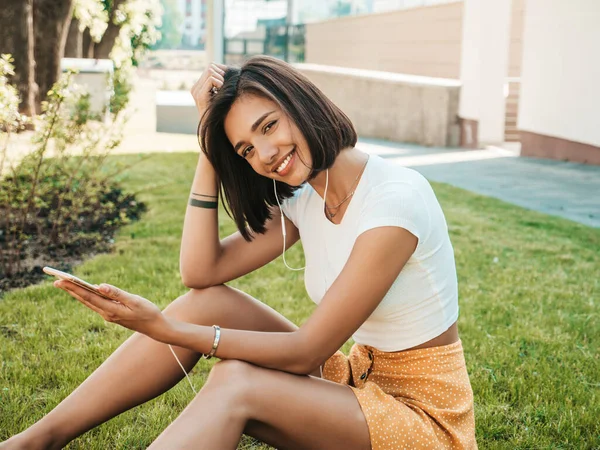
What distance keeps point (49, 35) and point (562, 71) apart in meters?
7.66

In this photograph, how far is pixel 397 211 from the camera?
2092 millimetres

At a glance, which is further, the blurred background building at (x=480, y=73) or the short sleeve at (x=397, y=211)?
the blurred background building at (x=480, y=73)

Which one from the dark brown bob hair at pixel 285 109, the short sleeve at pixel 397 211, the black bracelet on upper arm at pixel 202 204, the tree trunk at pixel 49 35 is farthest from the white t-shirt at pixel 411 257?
the tree trunk at pixel 49 35

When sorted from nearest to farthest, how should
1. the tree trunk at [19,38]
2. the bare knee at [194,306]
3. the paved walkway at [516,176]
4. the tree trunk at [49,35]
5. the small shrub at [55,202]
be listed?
1. the bare knee at [194,306]
2. the small shrub at [55,202]
3. the paved walkway at [516,176]
4. the tree trunk at [19,38]
5. the tree trunk at [49,35]

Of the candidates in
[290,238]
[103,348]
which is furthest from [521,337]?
[103,348]

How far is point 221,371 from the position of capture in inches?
79.5

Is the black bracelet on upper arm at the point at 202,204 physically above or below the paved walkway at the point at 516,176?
above

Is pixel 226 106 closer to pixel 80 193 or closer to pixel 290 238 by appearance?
pixel 290 238

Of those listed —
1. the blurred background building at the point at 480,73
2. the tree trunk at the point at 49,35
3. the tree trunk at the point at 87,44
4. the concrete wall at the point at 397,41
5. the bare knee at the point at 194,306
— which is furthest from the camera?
the tree trunk at the point at 87,44

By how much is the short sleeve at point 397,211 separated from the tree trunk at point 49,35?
10.4m

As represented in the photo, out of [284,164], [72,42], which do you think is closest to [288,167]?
[284,164]

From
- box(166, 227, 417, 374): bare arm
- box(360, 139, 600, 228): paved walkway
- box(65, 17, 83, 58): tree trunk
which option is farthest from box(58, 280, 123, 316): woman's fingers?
box(65, 17, 83, 58): tree trunk

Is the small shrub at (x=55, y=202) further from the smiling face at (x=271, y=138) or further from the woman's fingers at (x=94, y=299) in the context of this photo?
the woman's fingers at (x=94, y=299)

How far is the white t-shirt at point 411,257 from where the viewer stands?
6.93 ft
